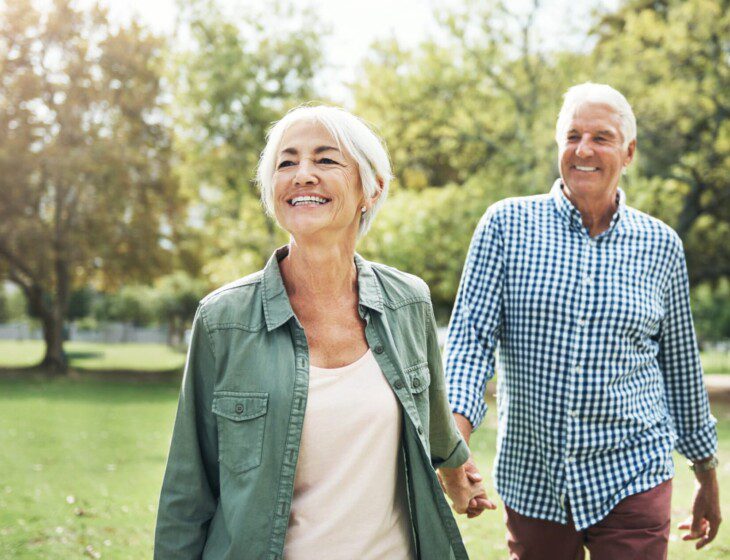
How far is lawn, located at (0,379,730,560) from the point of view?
766 centimetres

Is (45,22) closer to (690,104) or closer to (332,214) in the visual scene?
(690,104)

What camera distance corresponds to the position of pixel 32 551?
24.3 feet

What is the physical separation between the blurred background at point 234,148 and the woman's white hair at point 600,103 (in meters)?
7.46

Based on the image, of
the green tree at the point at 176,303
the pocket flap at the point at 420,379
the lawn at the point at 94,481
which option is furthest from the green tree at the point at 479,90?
the green tree at the point at 176,303

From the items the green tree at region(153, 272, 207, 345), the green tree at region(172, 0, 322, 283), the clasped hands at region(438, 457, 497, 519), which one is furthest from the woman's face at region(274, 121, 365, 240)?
the green tree at region(153, 272, 207, 345)

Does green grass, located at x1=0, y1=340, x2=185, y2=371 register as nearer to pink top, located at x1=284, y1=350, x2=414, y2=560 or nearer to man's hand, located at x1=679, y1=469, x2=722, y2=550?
man's hand, located at x1=679, y1=469, x2=722, y2=550

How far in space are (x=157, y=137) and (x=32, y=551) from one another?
2649 cm

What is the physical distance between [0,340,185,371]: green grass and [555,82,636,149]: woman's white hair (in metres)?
33.9

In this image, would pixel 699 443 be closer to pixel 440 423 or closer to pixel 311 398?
pixel 440 423

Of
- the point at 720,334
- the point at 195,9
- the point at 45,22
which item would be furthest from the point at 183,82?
the point at 720,334

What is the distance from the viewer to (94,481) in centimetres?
1099

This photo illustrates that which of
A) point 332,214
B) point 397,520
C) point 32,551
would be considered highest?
point 332,214

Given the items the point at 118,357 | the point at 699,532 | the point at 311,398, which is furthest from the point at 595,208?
the point at 118,357

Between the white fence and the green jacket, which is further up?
the green jacket
